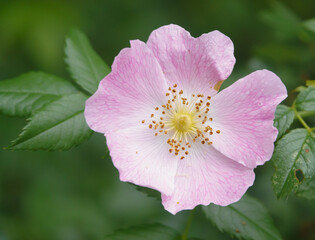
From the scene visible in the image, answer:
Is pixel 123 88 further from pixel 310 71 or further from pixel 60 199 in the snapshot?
pixel 60 199

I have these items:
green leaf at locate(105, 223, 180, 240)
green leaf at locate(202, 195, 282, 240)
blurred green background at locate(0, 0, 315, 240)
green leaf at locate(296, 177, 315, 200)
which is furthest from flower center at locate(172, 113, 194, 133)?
blurred green background at locate(0, 0, 315, 240)

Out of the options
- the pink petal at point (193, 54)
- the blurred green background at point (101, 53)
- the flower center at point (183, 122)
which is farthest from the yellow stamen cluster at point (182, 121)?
the blurred green background at point (101, 53)

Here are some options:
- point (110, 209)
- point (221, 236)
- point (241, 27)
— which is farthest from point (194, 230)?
point (241, 27)

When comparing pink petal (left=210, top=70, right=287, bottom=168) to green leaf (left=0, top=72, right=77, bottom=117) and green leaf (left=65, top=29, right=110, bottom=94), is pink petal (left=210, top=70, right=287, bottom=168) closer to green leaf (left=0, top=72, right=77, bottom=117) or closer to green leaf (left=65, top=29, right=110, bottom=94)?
green leaf (left=65, top=29, right=110, bottom=94)

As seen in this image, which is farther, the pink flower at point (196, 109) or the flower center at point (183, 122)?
the flower center at point (183, 122)

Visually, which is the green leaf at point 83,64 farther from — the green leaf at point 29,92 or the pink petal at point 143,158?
the pink petal at point 143,158

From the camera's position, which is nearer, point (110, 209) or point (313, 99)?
point (313, 99)
